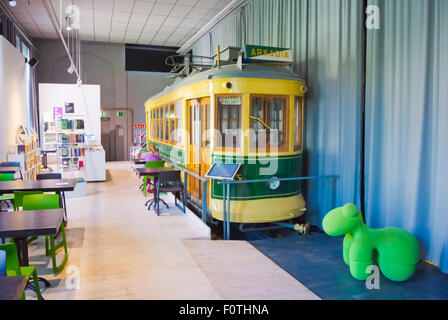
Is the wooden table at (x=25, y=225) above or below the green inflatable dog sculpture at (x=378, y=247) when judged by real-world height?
above

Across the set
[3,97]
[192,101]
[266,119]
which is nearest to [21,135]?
[3,97]

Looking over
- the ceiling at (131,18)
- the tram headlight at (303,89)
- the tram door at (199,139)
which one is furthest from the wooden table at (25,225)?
the ceiling at (131,18)

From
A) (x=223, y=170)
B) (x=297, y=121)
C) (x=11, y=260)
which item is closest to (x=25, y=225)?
(x=11, y=260)

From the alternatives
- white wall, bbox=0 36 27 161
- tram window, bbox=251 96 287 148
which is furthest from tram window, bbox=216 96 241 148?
white wall, bbox=0 36 27 161

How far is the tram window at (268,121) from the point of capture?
569 centimetres

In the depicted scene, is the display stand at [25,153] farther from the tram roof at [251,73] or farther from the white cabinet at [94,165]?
the tram roof at [251,73]

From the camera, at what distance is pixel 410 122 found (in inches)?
183

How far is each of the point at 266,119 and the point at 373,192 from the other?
1857mm

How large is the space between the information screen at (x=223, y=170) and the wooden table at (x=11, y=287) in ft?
11.1

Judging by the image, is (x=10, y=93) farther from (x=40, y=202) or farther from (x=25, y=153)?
(x=40, y=202)

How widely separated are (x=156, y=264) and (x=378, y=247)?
8.15 feet

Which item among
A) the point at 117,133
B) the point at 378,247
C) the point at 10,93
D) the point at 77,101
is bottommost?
the point at 378,247

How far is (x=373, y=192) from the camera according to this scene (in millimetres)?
5246

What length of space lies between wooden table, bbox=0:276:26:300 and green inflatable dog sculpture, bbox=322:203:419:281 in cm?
304
